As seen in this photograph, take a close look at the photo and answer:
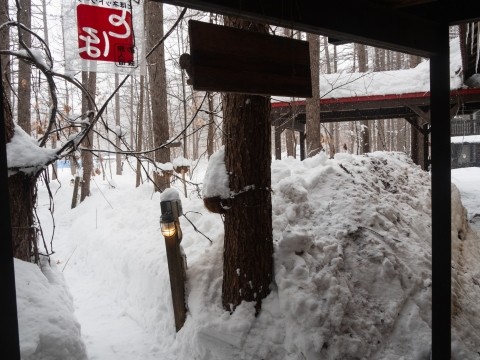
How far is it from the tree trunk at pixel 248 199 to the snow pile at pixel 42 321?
5.47 ft

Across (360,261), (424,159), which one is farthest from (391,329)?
(424,159)

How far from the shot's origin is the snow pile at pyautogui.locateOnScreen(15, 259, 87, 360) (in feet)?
9.53

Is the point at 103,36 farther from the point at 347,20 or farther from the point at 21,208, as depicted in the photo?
the point at 347,20

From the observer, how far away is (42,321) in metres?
3.05

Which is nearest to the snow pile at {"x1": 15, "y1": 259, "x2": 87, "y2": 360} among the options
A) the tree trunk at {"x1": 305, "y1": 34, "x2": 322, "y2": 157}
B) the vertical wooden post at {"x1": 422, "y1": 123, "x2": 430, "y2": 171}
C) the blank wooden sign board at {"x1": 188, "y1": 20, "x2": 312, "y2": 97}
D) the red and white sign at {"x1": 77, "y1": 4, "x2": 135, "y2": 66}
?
the red and white sign at {"x1": 77, "y1": 4, "x2": 135, "y2": 66}

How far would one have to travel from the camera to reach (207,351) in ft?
13.4

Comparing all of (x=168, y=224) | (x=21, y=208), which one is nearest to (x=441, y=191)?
(x=168, y=224)

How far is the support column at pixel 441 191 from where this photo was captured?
3586mm

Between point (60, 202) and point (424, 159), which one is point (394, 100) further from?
point (60, 202)

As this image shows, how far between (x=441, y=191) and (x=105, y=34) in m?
3.59

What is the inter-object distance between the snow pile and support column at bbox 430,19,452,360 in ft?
10.9

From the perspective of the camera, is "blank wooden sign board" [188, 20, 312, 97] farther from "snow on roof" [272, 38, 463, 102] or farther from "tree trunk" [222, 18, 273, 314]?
"snow on roof" [272, 38, 463, 102]

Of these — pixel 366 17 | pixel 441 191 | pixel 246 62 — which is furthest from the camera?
pixel 441 191

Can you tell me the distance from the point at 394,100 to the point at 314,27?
8.68 metres
